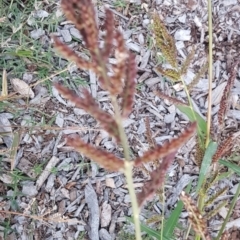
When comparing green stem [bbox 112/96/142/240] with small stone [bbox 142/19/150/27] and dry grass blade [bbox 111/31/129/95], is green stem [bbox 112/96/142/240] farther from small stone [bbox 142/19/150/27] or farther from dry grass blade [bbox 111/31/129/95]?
small stone [bbox 142/19/150/27]

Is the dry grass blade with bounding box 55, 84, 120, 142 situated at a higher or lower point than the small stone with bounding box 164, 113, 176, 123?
higher

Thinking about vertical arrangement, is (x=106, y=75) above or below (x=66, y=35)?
above

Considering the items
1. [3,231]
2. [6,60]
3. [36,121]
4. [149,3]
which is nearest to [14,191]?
[3,231]

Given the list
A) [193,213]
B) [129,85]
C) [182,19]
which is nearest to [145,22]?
[182,19]

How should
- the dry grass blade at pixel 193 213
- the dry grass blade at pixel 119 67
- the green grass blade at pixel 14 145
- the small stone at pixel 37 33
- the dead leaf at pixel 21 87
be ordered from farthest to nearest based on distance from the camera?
the small stone at pixel 37 33, the dead leaf at pixel 21 87, the green grass blade at pixel 14 145, the dry grass blade at pixel 193 213, the dry grass blade at pixel 119 67

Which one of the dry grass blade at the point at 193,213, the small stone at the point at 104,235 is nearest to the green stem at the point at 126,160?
the dry grass blade at the point at 193,213

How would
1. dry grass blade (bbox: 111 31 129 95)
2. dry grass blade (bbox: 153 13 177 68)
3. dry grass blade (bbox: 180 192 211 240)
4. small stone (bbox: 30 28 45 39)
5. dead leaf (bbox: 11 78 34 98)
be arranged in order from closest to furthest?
dry grass blade (bbox: 111 31 129 95)
dry grass blade (bbox: 180 192 211 240)
dry grass blade (bbox: 153 13 177 68)
dead leaf (bbox: 11 78 34 98)
small stone (bbox: 30 28 45 39)

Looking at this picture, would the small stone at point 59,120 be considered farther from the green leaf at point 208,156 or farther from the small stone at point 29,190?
the green leaf at point 208,156

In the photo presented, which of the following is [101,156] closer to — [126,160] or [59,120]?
[126,160]


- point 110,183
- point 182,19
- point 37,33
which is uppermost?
point 182,19

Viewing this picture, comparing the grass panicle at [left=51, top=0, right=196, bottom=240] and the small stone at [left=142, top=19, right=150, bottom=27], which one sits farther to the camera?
the small stone at [left=142, top=19, right=150, bottom=27]

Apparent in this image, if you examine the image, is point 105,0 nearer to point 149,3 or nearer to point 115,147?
point 149,3

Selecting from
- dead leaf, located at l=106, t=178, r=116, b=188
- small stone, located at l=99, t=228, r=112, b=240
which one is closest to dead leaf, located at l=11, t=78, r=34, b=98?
dead leaf, located at l=106, t=178, r=116, b=188
